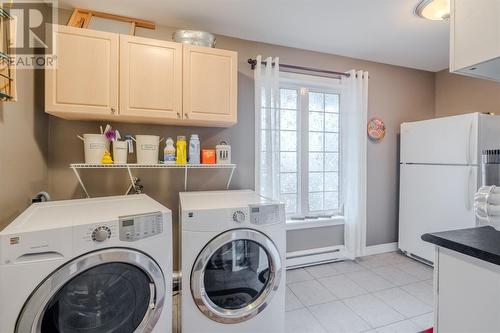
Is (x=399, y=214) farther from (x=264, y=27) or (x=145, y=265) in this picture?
(x=145, y=265)

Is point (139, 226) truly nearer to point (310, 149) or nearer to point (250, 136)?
point (250, 136)

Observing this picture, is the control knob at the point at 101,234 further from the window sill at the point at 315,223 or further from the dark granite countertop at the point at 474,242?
the window sill at the point at 315,223

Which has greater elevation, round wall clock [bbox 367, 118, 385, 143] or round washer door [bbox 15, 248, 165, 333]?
round wall clock [bbox 367, 118, 385, 143]

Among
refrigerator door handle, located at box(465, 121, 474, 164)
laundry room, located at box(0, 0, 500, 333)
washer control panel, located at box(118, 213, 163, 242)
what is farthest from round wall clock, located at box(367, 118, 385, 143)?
washer control panel, located at box(118, 213, 163, 242)

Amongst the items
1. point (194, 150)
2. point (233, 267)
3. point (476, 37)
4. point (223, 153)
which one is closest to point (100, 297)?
point (233, 267)

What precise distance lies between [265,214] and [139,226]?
2.47 feet

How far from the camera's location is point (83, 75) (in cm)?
179

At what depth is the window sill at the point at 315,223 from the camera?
2.80 meters

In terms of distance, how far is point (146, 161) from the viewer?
6.82 feet

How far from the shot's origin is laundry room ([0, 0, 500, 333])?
1110 mm

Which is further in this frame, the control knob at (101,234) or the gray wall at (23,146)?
the gray wall at (23,146)

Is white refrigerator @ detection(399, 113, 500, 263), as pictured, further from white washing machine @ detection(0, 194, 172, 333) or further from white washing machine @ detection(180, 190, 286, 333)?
white washing machine @ detection(0, 194, 172, 333)

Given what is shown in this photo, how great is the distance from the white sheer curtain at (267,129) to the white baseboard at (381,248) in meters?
1.54

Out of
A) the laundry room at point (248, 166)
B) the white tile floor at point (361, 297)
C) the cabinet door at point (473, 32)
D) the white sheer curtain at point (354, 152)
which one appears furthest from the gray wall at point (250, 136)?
the cabinet door at point (473, 32)
